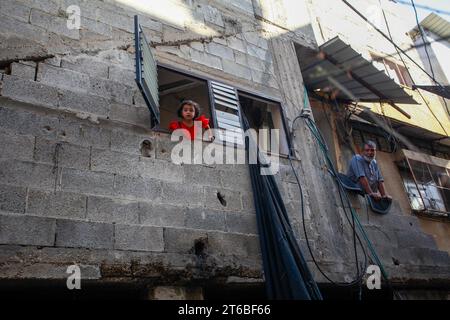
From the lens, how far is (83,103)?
430cm

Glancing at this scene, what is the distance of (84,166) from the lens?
3.93 metres

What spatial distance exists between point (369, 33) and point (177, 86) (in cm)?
648

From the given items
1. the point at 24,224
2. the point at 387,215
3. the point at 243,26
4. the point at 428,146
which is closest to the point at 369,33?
the point at 428,146

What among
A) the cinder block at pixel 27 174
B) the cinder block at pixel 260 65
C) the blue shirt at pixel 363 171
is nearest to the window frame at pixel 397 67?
the blue shirt at pixel 363 171

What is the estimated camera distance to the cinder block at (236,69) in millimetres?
6051

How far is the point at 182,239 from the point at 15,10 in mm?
3248

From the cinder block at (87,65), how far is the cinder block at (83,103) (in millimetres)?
341

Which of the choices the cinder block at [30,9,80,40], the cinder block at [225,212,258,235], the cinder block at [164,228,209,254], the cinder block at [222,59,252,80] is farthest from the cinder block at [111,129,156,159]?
the cinder block at [222,59,252,80]

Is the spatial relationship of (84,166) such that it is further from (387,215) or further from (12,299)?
(387,215)

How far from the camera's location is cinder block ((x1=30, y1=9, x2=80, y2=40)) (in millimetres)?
4562

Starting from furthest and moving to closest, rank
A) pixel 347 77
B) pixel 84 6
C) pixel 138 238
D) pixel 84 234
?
pixel 347 77 → pixel 84 6 → pixel 138 238 → pixel 84 234

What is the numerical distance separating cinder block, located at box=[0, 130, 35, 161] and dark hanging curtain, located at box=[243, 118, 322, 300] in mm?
2576

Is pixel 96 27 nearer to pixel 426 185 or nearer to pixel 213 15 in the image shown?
pixel 213 15

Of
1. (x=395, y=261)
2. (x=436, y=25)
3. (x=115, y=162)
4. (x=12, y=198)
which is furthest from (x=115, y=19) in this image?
(x=436, y=25)
